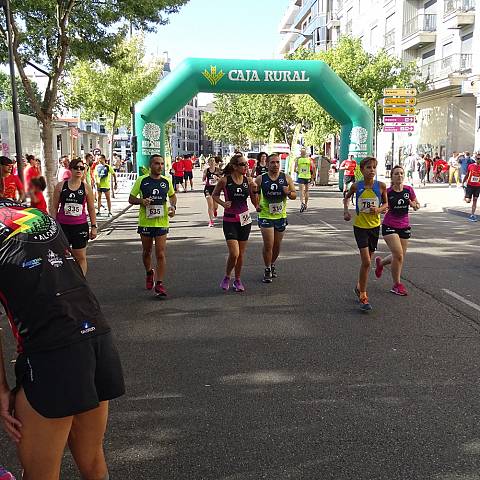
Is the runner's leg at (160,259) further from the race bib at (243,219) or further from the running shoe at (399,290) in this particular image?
the running shoe at (399,290)

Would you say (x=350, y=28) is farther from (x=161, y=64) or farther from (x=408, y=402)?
(x=408, y=402)

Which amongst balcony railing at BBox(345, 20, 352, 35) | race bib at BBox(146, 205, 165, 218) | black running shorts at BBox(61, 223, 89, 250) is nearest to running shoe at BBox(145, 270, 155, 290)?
race bib at BBox(146, 205, 165, 218)

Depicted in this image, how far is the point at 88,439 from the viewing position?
2.31m

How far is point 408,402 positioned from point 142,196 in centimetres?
456

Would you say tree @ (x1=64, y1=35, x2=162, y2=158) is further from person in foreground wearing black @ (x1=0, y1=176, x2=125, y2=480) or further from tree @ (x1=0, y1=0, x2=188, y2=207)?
person in foreground wearing black @ (x1=0, y1=176, x2=125, y2=480)

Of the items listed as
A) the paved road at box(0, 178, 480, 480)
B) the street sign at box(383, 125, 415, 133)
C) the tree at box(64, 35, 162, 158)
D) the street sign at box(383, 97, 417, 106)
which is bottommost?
the paved road at box(0, 178, 480, 480)

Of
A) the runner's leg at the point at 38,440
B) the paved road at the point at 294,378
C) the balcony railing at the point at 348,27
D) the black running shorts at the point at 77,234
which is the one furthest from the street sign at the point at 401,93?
the balcony railing at the point at 348,27

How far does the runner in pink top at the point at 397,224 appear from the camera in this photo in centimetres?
765

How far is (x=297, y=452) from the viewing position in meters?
3.48

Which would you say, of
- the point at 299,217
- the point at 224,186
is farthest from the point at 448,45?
the point at 224,186

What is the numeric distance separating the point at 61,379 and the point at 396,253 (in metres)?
6.11

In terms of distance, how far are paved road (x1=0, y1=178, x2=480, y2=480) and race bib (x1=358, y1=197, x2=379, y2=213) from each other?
1125 millimetres

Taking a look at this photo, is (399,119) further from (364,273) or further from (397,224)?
(364,273)

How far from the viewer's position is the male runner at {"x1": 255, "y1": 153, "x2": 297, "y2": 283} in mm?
8469
